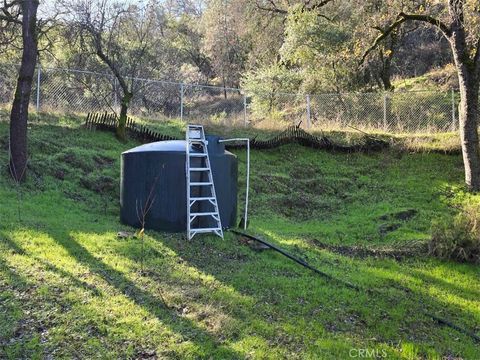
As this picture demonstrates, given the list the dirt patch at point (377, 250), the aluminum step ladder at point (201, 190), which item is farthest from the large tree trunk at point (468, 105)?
the aluminum step ladder at point (201, 190)

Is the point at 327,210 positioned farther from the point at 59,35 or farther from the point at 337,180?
the point at 59,35

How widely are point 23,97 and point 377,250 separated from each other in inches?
304

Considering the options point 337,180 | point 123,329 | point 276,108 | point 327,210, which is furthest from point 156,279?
point 276,108

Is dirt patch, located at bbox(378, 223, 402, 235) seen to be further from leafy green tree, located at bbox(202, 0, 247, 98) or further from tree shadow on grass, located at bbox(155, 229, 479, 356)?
leafy green tree, located at bbox(202, 0, 247, 98)

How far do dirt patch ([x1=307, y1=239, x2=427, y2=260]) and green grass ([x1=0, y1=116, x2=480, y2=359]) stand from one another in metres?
0.19

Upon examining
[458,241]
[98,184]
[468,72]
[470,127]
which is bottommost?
[458,241]

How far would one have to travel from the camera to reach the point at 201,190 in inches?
308

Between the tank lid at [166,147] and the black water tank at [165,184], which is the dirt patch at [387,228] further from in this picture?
the tank lid at [166,147]

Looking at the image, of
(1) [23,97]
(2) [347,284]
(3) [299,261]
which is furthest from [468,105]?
(1) [23,97]

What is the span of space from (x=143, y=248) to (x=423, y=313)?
374cm

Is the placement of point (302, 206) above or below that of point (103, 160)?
below

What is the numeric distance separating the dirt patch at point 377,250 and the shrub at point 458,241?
0.87 feet

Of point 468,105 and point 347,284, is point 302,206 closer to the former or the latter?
point 468,105

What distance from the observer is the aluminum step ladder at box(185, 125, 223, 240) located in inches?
297
